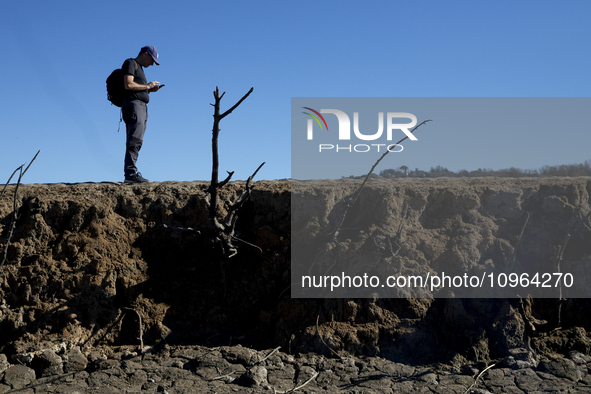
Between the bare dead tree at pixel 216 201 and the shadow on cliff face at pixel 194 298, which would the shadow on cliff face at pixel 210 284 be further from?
the bare dead tree at pixel 216 201

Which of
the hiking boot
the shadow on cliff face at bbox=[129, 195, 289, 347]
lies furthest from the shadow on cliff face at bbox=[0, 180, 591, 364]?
the hiking boot

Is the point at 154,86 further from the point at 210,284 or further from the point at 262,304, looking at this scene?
the point at 262,304

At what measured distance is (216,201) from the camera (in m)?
4.44

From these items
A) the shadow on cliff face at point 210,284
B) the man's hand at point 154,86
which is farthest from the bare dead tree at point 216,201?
the man's hand at point 154,86

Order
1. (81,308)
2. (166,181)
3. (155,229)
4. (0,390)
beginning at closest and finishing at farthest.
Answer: (0,390) → (81,308) → (155,229) → (166,181)

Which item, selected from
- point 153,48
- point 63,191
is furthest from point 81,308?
point 153,48

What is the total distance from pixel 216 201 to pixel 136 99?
4.77 ft

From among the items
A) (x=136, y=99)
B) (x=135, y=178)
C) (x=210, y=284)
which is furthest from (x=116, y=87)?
(x=210, y=284)

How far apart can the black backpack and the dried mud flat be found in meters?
0.90

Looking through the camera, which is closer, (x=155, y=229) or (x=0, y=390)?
(x=0, y=390)

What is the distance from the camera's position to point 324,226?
16.3 ft

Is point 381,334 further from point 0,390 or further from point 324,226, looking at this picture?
point 0,390

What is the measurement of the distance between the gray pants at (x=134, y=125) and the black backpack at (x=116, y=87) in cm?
9

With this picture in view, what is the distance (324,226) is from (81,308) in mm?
2347
